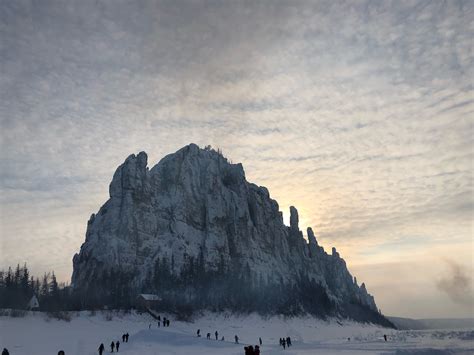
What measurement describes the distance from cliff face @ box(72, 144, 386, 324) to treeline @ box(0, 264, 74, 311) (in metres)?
12.8

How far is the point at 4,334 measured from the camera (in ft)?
183

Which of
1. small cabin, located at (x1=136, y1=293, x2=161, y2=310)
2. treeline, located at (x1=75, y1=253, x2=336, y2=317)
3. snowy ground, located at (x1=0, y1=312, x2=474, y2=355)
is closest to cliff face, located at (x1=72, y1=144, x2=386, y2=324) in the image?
treeline, located at (x1=75, y1=253, x2=336, y2=317)

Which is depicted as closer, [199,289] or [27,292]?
[27,292]

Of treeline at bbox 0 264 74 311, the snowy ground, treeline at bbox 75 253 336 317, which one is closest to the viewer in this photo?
the snowy ground

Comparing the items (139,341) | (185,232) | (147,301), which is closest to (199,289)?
(185,232)

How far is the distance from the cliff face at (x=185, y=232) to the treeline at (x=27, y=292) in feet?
41.9

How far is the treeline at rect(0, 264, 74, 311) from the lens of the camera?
8869cm

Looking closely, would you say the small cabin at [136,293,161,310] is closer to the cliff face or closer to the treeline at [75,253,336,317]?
the treeline at [75,253,336,317]

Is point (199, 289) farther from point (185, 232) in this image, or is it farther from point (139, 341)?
point (139, 341)

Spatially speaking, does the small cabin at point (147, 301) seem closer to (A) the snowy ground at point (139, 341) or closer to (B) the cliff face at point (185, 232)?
(A) the snowy ground at point (139, 341)

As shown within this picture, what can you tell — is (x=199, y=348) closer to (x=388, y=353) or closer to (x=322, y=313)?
(x=388, y=353)

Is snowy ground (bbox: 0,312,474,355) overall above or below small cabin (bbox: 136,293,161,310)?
below

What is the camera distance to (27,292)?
99.6m

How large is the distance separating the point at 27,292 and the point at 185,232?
52222 millimetres
